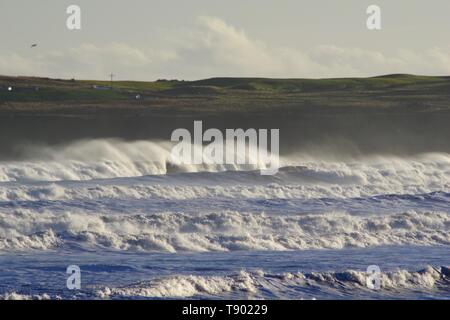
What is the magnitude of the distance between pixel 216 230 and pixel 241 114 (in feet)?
177

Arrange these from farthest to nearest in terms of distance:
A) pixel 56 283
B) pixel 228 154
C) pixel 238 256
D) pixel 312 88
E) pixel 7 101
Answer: pixel 312 88 → pixel 7 101 → pixel 228 154 → pixel 238 256 → pixel 56 283

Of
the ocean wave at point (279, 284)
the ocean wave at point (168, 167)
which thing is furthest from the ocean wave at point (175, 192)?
the ocean wave at point (279, 284)

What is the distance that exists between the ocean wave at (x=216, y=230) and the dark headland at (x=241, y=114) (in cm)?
3341

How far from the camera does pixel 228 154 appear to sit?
64.5 metres

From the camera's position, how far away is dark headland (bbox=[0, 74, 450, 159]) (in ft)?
252

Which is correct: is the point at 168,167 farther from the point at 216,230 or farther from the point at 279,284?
the point at 279,284

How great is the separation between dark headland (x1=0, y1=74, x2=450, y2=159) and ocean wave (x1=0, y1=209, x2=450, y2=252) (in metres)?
33.4

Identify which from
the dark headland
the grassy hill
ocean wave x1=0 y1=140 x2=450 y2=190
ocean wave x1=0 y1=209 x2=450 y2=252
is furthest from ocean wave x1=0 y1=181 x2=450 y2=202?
the grassy hill

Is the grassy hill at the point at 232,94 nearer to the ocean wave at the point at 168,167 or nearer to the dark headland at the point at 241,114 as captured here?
the dark headland at the point at 241,114

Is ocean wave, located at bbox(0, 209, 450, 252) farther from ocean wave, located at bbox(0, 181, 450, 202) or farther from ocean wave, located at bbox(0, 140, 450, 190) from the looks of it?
ocean wave, located at bbox(0, 140, 450, 190)

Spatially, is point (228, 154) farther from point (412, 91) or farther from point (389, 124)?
point (412, 91)

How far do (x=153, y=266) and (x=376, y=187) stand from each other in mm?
27171
